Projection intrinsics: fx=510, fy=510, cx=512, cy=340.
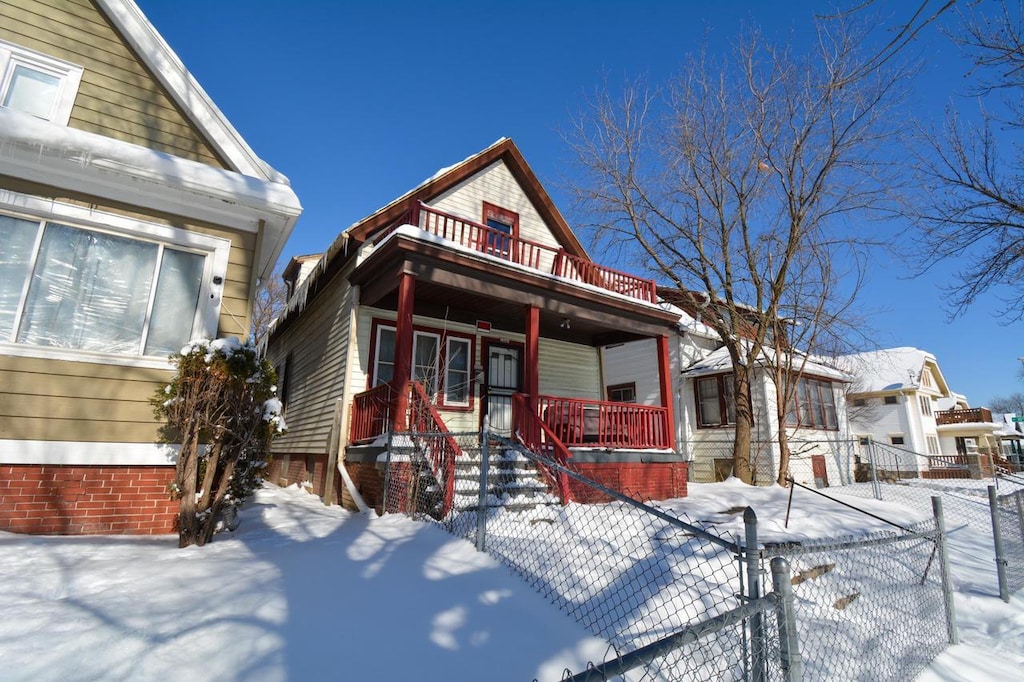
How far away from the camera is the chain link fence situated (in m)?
2.23

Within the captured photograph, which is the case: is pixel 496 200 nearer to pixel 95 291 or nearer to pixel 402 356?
pixel 402 356

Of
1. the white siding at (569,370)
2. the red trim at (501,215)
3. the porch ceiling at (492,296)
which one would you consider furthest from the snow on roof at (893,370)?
the red trim at (501,215)

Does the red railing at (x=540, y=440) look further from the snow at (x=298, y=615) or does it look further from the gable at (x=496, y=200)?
the gable at (x=496, y=200)

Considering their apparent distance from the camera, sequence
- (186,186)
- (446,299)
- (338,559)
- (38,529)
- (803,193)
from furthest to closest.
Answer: (803,193), (446,299), (186,186), (38,529), (338,559)

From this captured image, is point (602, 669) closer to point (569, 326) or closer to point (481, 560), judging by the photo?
point (481, 560)

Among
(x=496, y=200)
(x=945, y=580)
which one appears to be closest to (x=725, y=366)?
(x=496, y=200)

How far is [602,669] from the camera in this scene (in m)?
1.54

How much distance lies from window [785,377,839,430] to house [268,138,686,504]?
7.22 meters

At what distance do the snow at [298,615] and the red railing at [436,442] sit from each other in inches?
25.4

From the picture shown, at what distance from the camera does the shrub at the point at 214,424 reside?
179 inches

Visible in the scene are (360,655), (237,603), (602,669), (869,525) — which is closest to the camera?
(602,669)

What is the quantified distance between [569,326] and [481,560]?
24.8 feet

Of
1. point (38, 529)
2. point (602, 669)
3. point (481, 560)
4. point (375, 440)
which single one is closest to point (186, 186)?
point (38, 529)

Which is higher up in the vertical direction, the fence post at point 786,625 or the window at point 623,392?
the window at point 623,392
